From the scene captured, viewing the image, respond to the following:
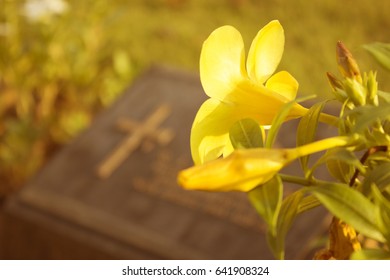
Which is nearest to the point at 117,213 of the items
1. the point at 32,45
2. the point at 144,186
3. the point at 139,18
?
the point at 144,186

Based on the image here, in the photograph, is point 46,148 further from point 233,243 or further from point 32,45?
point 233,243

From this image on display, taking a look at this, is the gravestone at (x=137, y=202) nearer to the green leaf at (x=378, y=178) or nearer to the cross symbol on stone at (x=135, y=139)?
the cross symbol on stone at (x=135, y=139)

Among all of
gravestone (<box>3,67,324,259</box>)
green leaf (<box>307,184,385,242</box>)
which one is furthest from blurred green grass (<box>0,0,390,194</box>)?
green leaf (<box>307,184,385,242</box>)

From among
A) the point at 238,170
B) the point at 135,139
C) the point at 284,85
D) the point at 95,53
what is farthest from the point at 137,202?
the point at 238,170

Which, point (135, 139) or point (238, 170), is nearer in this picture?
point (238, 170)

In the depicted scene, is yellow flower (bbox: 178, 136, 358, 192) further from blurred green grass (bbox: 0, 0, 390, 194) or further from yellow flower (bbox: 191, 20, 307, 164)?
blurred green grass (bbox: 0, 0, 390, 194)

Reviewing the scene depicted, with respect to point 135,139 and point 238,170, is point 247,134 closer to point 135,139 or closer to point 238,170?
point 238,170
